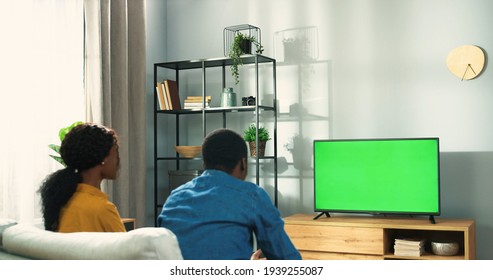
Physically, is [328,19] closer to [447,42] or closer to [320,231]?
[447,42]

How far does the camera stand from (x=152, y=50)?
17.6ft

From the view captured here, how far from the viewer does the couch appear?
122cm

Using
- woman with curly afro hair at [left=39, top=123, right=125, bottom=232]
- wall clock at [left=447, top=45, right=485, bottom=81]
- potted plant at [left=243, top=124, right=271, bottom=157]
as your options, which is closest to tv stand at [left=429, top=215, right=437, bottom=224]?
wall clock at [left=447, top=45, right=485, bottom=81]

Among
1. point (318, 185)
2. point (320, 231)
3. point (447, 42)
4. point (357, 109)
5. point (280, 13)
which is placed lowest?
point (320, 231)

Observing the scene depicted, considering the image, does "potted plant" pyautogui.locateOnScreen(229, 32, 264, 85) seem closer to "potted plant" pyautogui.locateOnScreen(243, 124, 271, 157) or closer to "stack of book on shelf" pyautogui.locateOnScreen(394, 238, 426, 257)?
"potted plant" pyautogui.locateOnScreen(243, 124, 271, 157)

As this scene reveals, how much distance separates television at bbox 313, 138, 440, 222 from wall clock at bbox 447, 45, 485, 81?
1.89ft

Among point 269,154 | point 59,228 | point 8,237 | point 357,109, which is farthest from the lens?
point 269,154

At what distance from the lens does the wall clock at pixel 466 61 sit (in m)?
4.25

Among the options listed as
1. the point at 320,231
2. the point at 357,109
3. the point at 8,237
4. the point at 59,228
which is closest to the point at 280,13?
the point at 357,109

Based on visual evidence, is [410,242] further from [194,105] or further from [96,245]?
[96,245]

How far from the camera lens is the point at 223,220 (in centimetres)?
190

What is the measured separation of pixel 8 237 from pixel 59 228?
0.43 metres

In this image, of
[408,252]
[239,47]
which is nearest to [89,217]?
[408,252]

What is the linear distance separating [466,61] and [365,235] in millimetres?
1451
